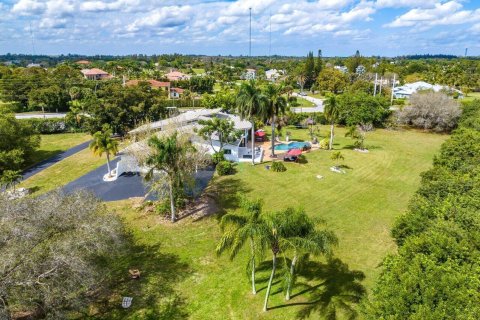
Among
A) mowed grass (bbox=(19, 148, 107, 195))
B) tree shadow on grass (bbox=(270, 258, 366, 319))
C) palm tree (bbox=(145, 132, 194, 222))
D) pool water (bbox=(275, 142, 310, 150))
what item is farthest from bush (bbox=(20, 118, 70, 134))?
tree shadow on grass (bbox=(270, 258, 366, 319))

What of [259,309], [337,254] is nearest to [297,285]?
[259,309]

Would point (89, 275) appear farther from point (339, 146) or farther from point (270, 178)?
point (339, 146)

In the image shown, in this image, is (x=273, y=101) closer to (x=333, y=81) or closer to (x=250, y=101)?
(x=250, y=101)

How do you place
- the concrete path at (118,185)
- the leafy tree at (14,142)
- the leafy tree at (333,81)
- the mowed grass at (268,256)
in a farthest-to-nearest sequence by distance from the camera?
the leafy tree at (333,81), the leafy tree at (14,142), the concrete path at (118,185), the mowed grass at (268,256)

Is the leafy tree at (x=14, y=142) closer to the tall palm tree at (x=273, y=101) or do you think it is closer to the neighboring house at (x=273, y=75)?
the tall palm tree at (x=273, y=101)

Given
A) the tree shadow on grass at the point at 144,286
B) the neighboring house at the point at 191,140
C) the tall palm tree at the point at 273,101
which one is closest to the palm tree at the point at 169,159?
the tree shadow on grass at the point at 144,286

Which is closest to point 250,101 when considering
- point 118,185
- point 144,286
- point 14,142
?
point 118,185
